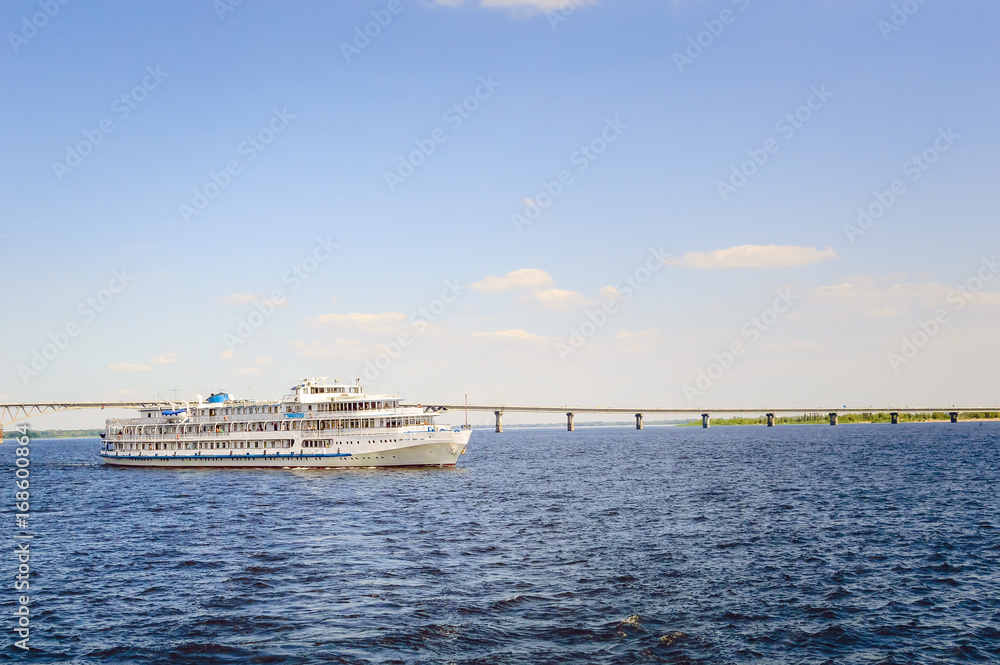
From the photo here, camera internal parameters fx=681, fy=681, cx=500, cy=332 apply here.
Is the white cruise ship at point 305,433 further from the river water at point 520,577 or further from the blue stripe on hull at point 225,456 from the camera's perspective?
the river water at point 520,577

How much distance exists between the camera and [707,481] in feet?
241

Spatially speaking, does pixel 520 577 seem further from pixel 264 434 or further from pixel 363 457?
pixel 264 434

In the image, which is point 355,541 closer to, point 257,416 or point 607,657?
point 607,657

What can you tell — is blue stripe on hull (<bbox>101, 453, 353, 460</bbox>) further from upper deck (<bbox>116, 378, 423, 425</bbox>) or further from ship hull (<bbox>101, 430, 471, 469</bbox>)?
upper deck (<bbox>116, 378, 423, 425</bbox>)

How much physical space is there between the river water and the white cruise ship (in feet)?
73.5

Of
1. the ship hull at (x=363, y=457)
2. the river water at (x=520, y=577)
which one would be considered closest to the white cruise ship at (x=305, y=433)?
the ship hull at (x=363, y=457)

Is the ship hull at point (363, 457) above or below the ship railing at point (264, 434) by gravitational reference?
below

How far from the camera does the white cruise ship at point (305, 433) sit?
8694cm

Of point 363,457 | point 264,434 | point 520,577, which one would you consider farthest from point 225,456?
point 520,577

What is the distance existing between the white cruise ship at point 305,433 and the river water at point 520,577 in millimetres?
22398

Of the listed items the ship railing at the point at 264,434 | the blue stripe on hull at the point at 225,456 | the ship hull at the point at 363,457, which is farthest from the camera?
the blue stripe on hull at the point at 225,456

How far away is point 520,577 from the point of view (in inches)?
1227

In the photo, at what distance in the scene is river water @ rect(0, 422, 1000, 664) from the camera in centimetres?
2284

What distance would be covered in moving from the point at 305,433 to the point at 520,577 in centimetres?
6500
